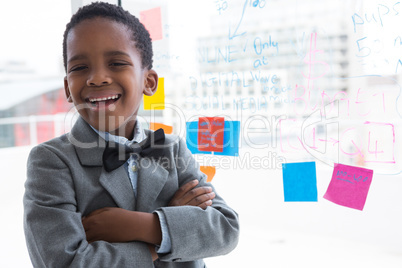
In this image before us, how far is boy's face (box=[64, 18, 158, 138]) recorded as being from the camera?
77cm

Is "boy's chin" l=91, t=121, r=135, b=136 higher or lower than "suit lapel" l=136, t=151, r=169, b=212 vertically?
higher

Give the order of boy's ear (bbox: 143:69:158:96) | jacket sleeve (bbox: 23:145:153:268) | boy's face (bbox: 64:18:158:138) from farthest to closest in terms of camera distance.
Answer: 1. boy's ear (bbox: 143:69:158:96)
2. boy's face (bbox: 64:18:158:138)
3. jacket sleeve (bbox: 23:145:153:268)

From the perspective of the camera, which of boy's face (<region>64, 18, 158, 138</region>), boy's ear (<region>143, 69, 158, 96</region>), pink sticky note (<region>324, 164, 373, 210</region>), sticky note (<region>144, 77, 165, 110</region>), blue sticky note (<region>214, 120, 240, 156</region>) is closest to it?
boy's face (<region>64, 18, 158, 138</region>)

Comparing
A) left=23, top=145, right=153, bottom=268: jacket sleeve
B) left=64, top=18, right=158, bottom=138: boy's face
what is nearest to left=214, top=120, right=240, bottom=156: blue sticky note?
left=64, top=18, right=158, bottom=138: boy's face

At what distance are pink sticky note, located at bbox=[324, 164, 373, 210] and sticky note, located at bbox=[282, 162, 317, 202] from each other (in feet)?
0.20

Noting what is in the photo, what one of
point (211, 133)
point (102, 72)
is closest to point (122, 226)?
point (102, 72)

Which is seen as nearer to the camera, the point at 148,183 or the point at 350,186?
the point at 148,183

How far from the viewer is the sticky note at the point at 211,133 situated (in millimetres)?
1313

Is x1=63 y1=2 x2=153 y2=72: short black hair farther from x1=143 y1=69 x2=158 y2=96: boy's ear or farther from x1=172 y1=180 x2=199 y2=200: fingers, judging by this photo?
x1=172 y1=180 x2=199 y2=200: fingers

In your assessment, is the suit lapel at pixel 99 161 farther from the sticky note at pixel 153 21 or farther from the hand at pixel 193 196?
the sticky note at pixel 153 21

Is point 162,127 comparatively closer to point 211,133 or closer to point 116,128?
point 211,133

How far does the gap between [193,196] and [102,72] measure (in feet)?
1.23

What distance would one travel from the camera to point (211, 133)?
4.36 feet

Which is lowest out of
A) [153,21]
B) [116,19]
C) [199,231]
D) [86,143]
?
[199,231]
